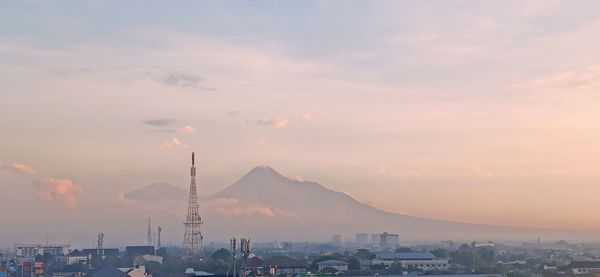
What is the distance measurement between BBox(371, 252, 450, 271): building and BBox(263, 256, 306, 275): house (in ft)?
21.4

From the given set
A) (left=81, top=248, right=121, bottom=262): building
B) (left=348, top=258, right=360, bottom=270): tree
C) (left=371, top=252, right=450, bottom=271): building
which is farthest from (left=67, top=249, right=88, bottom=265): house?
(left=371, top=252, right=450, bottom=271): building

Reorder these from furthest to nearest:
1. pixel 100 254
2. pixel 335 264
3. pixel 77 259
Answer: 1. pixel 100 254
2. pixel 77 259
3. pixel 335 264

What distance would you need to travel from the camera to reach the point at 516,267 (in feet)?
232

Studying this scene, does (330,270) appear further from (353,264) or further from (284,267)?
(353,264)

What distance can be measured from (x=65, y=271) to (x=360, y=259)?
967 inches

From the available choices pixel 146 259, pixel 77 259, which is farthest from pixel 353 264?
pixel 77 259

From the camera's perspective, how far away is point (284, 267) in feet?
222

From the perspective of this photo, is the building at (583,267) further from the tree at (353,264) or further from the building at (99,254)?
the building at (99,254)

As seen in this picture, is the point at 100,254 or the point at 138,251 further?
the point at 138,251

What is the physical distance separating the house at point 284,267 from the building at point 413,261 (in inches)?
257

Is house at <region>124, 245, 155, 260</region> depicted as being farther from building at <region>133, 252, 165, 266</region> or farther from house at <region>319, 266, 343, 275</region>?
house at <region>319, 266, 343, 275</region>

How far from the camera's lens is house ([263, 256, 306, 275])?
6403 centimetres

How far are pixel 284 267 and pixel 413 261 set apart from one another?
1225 centimetres

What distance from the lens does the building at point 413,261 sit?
69938mm
